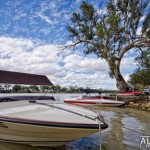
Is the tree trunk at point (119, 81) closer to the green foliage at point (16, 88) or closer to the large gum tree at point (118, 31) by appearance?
the large gum tree at point (118, 31)

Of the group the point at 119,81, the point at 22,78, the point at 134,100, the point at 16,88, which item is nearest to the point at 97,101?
the point at 134,100

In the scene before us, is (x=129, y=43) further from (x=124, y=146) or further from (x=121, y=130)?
(x=124, y=146)

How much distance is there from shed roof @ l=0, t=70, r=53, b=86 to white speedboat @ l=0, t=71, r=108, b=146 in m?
1.18

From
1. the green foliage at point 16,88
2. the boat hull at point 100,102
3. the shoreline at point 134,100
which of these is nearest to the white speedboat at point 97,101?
the boat hull at point 100,102

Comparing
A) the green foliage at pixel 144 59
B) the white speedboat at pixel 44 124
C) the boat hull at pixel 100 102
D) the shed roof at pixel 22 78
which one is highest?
the green foliage at pixel 144 59

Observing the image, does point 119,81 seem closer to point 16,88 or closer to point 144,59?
point 144,59

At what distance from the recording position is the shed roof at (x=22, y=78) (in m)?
7.44

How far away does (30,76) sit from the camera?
26.7ft

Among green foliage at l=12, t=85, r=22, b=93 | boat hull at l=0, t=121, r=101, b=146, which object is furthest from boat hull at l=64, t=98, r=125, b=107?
boat hull at l=0, t=121, r=101, b=146

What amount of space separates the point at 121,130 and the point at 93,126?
4164 millimetres

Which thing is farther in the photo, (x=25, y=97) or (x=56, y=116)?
(x=25, y=97)

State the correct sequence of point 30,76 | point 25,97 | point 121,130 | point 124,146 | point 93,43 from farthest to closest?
point 93,43, point 121,130, point 30,76, point 25,97, point 124,146

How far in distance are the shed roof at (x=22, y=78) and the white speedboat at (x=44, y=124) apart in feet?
3.89

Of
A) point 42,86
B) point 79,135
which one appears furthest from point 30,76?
point 79,135
